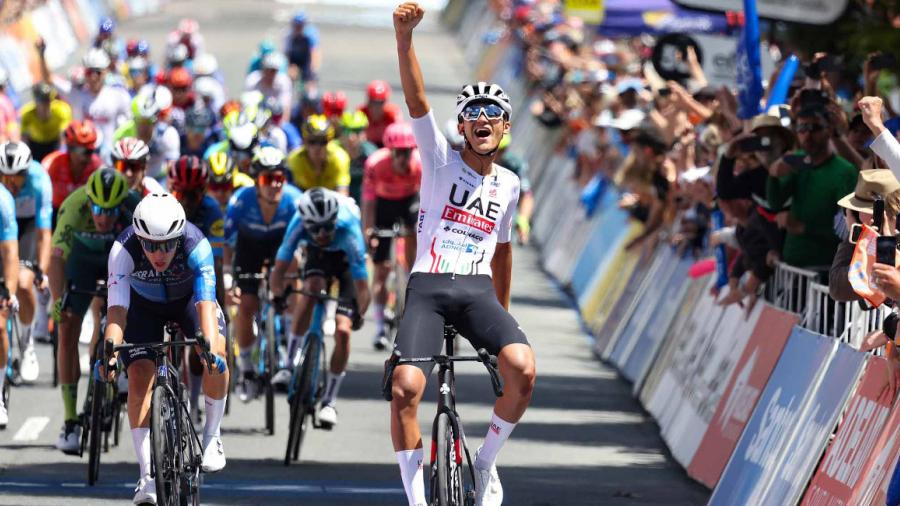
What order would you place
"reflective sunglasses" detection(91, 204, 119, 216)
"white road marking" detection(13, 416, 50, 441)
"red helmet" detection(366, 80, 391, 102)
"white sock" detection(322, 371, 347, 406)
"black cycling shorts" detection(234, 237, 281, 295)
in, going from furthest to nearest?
"red helmet" detection(366, 80, 391, 102) → "black cycling shorts" detection(234, 237, 281, 295) → "white road marking" detection(13, 416, 50, 441) → "white sock" detection(322, 371, 347, 406) → "reflective sunglasses" detection(91, 204, 119, 216)

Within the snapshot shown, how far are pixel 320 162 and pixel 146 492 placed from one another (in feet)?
25.0

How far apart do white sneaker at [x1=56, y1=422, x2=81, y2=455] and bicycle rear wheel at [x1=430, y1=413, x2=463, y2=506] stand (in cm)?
432

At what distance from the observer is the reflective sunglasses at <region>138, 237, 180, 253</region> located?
10906 millimetres

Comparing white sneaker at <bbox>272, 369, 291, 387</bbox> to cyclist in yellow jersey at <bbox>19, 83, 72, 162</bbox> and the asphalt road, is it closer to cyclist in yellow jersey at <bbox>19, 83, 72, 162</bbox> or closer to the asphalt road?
the asphalt road

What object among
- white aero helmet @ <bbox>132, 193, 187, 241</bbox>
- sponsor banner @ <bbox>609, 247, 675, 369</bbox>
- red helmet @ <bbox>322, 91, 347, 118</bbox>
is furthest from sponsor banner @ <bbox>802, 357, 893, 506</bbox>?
red helmet @ <bbox>322, 91, 347, 118</bbox>

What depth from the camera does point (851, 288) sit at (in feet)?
33.3

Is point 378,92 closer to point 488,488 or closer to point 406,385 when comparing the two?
point 488,488

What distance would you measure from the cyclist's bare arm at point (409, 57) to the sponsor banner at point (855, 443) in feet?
7.72

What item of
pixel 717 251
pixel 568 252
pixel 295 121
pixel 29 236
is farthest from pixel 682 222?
pixel 295 121

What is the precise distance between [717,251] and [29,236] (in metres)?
5.00

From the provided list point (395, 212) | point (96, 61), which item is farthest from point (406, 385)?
point (96, 61)

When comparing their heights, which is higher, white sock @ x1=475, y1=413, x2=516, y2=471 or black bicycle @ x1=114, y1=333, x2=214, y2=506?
white sock @ x1=475, y1=413, x2=516, y2=471

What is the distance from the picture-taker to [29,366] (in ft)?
52.9

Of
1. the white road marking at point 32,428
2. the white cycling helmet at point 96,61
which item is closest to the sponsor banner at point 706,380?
the white road marking at point 32,428
